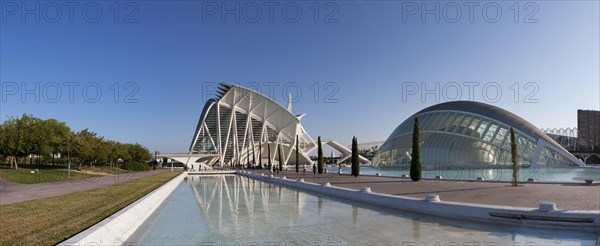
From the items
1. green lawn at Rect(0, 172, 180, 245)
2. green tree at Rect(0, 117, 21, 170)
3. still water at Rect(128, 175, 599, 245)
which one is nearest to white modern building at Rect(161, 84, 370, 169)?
green tree at Rect(0, 117, 21, 170)

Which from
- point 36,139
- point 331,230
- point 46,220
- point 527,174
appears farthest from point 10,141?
point 527,174

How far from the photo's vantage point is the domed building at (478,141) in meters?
44.0

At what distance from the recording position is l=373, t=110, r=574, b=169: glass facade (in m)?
44.0

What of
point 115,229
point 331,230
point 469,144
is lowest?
point 331,230

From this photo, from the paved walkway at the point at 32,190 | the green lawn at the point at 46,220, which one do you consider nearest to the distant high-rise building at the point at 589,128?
the paved walkway at the point at 32,190

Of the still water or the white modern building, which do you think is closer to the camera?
the still water

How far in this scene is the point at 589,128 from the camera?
→ 108438 mm

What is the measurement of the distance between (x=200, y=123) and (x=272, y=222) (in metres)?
91.7

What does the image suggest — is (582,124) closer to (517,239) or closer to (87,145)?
(87,145)

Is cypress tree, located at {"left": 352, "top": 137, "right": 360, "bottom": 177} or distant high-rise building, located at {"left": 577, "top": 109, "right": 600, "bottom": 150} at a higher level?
distant high-rise building, located at {"left": 577, "top": 109, "right": 600, "bottom": 150}

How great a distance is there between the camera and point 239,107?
96.4 metres

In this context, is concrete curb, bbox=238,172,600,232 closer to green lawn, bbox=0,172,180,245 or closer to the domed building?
green lawn, bbox=0,172,180,245

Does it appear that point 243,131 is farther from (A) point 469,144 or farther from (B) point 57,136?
(A) point 469,144

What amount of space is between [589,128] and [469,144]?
84184 millimetres
